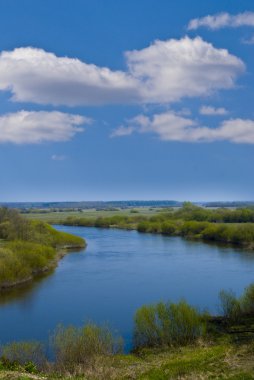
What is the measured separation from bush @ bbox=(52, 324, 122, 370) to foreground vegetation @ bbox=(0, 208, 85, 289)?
1920cm

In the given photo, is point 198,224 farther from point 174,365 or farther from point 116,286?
point 174,365

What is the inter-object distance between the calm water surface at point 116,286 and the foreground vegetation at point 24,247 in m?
1.63

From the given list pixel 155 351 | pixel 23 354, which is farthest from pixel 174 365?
pixel 23 354

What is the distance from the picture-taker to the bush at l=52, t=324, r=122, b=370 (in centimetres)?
1772

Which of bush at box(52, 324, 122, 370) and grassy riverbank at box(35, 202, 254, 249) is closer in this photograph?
bush at box(52, 324, 122, 370)

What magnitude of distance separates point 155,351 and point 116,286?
17680 millimetres

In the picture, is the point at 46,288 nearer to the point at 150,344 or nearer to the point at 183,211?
the point at 150,344

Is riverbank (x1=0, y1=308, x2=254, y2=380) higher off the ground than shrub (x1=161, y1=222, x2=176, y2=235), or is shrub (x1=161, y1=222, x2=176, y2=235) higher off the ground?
shrub (x1=161, y1=222, x2=176, y2=235)

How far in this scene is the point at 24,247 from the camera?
43.3m

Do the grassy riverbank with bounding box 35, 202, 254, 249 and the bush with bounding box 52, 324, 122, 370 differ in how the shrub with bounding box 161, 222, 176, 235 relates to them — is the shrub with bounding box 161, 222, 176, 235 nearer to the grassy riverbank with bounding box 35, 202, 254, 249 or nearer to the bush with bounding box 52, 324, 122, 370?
the grassy riverbank with bounding box 35, 202, 254, 249

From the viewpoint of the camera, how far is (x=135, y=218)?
382 feet

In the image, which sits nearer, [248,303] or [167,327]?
[167,327]

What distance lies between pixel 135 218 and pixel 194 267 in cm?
6987

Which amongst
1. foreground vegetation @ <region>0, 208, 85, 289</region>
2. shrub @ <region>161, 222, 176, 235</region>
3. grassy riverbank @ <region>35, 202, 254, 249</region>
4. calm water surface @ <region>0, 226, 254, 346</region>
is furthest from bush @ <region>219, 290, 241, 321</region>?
shrub @ <region>161, 222, 176, 235</region>
